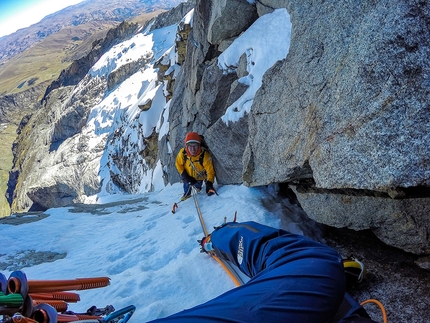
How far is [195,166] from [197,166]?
0.05m

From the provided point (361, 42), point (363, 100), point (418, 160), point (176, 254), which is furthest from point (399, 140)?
point (176, 254)

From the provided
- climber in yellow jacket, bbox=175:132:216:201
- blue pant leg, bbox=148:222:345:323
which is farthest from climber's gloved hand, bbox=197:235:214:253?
climber in yellow jacket, bbox=175:132:216:201

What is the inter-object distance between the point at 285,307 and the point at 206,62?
836 centimetres

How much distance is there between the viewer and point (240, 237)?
314 centimetres

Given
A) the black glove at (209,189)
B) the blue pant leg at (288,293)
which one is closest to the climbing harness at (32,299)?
the blue pant leg at (288,293)

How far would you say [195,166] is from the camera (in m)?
7.64

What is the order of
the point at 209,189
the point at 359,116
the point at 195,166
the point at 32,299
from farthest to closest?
1. the point at 195,166
2. the point at 209,189
3. the point at 359,116
4. the point at 32,299

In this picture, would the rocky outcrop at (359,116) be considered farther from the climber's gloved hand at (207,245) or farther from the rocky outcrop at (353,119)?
the climber's gloved hand at (207,245)

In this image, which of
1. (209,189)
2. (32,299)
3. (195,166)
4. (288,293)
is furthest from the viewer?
(195,166)

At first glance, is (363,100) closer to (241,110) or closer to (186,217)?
(241,110)

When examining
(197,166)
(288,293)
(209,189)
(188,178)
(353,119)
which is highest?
(353,119)

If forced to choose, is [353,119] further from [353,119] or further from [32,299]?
[32,299]

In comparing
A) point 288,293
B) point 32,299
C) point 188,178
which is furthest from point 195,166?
point 288,293

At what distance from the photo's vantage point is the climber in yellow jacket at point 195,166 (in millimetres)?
7207
